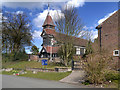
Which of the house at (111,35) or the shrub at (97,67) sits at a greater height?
the house at (111,35)

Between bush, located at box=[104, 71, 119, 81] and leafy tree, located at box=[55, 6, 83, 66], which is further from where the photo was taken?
leafy tree, located at box=[55, 6, 83, 66]

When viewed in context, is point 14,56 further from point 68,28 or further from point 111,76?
point 111,76

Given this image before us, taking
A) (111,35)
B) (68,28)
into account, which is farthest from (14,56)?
(111,35)

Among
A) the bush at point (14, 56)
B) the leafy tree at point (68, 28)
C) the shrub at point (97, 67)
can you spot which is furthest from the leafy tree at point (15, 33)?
the shrub at point (97, 67)

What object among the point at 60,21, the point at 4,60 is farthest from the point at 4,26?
the point at 60,21

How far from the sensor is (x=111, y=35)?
53.4 feet

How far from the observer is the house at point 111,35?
15586 mm

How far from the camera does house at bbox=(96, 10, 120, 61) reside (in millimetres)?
15586

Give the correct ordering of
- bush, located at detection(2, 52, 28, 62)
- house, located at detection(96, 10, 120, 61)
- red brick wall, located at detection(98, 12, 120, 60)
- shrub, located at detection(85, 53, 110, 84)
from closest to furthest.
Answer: shrub, located at detection(85, 53, 110, 84), house, located at detection(96, 10, 120, 61), red brick wall, located at detection(98, 12, 120, 60), bush, located at detection(2, 52, 28, 62)

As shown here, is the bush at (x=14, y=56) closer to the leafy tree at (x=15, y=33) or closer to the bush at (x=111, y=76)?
the leafy tree at (x=15, y=33)

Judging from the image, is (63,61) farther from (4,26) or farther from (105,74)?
(4,26)

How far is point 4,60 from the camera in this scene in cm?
2928

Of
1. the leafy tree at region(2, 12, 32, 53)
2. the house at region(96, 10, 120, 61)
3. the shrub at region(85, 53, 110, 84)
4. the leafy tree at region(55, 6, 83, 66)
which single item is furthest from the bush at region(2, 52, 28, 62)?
the shrub at region(85, 53, 110, 84)

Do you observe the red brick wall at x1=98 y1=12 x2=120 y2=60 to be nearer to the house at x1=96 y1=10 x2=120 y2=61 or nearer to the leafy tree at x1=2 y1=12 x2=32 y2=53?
the house at x1=96 y1=10 x2=120 y2=61
